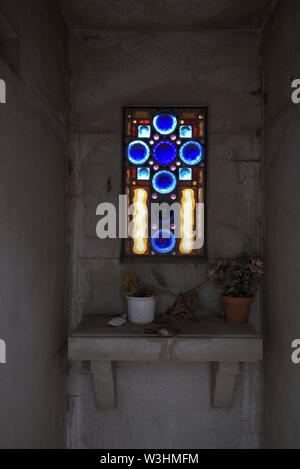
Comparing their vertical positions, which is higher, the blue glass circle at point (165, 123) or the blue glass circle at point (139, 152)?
the blue glass circle at point (165, 123)

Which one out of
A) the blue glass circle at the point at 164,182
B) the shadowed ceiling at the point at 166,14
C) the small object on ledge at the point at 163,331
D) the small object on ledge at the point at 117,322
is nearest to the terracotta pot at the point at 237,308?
the small object on ledge at the point at 163,331

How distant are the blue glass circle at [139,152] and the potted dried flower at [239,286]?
0.91 m

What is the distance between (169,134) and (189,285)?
1.09 meters

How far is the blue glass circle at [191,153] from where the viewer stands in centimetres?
236

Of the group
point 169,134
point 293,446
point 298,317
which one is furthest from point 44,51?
point 293,446

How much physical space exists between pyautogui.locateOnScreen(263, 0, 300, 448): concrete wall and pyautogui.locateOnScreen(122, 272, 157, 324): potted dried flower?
0.78m

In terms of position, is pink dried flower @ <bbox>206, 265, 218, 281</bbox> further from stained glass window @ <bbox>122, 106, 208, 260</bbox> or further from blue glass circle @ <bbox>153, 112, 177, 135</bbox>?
blue glass circle @ <bbox>153, 112, 177, 135</bbox>

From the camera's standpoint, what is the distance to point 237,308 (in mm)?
2111

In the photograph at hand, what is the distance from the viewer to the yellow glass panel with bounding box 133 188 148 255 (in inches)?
92.6

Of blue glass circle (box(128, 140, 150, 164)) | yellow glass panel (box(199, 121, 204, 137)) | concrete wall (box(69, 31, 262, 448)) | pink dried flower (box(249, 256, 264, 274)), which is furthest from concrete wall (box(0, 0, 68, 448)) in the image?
pink dried flower (box(249, 256, 264, 274))

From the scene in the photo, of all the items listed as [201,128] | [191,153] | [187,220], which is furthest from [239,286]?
[201,128]

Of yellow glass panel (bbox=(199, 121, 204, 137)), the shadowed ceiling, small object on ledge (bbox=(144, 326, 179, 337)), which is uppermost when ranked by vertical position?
the shadowed ceiling

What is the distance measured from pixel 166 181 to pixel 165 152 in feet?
0.69

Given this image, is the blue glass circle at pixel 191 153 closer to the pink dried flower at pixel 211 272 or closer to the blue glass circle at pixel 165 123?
the blue glass circle at pixel 165 123
